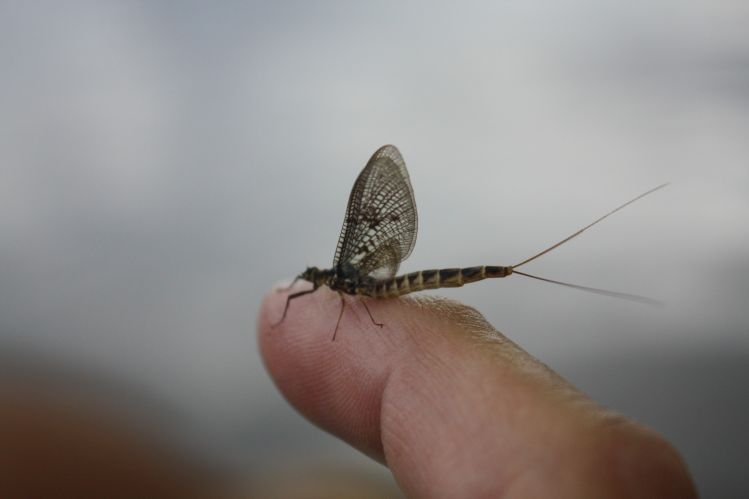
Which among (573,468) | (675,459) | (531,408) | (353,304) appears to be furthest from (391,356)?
(675,459)

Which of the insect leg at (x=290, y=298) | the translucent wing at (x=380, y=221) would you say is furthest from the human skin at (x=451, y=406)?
the translucent wing at (x=380, y=221)

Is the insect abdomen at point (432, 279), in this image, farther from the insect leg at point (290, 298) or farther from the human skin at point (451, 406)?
the insect leg at point (290, 298)

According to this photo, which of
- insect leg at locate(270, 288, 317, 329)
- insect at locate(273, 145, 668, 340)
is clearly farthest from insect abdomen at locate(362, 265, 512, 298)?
insect leg at locate(270, 288, 317, 329)

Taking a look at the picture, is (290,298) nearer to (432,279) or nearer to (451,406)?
(432,279)

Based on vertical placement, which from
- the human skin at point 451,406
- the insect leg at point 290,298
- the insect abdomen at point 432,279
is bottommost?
the human skin at point 451,406

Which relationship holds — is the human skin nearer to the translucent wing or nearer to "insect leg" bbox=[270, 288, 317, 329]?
"insect leg" bbox=[270, 288, 317, 329]

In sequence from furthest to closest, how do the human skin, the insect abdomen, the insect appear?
the insect → the insect abdomen → the human skin
